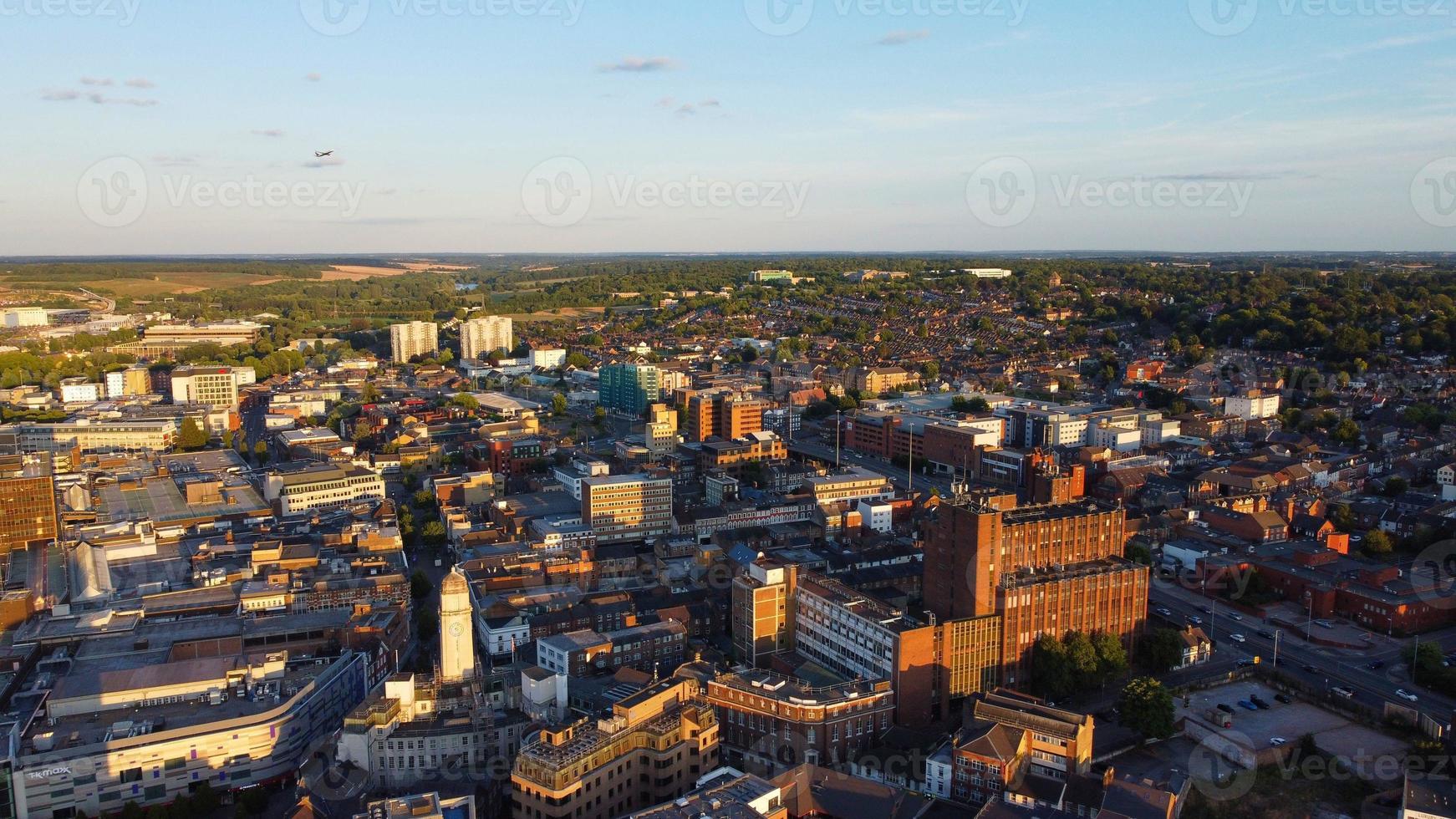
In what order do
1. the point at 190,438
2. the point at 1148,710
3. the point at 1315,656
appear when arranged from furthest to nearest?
the point at 190,438
the point at 1315,656
the point at 1148,710

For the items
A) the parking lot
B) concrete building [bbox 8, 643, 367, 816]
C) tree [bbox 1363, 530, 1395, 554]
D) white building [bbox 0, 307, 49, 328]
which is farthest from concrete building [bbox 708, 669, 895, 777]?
white building [bbox 0, 307, 49, 328]

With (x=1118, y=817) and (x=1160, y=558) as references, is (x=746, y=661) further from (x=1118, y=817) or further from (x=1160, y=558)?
(x=1160, y=558)

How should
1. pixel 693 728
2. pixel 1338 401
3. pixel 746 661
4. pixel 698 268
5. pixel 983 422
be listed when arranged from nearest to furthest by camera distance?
pixel 693 728
pixel 746 661
pixel 983 422
pixel 1338 401
pixel 698 268

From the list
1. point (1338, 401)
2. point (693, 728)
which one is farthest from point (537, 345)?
point (693, 728)

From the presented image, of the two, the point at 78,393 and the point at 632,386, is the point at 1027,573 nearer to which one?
the point at 632,386

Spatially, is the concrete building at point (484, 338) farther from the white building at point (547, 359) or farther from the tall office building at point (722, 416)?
the tall office building at point (722, 416)

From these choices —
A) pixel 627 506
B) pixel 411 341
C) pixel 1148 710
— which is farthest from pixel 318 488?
pixel 411 341

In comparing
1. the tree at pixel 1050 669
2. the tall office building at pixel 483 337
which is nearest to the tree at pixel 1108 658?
the tree at pixel 1050 669
